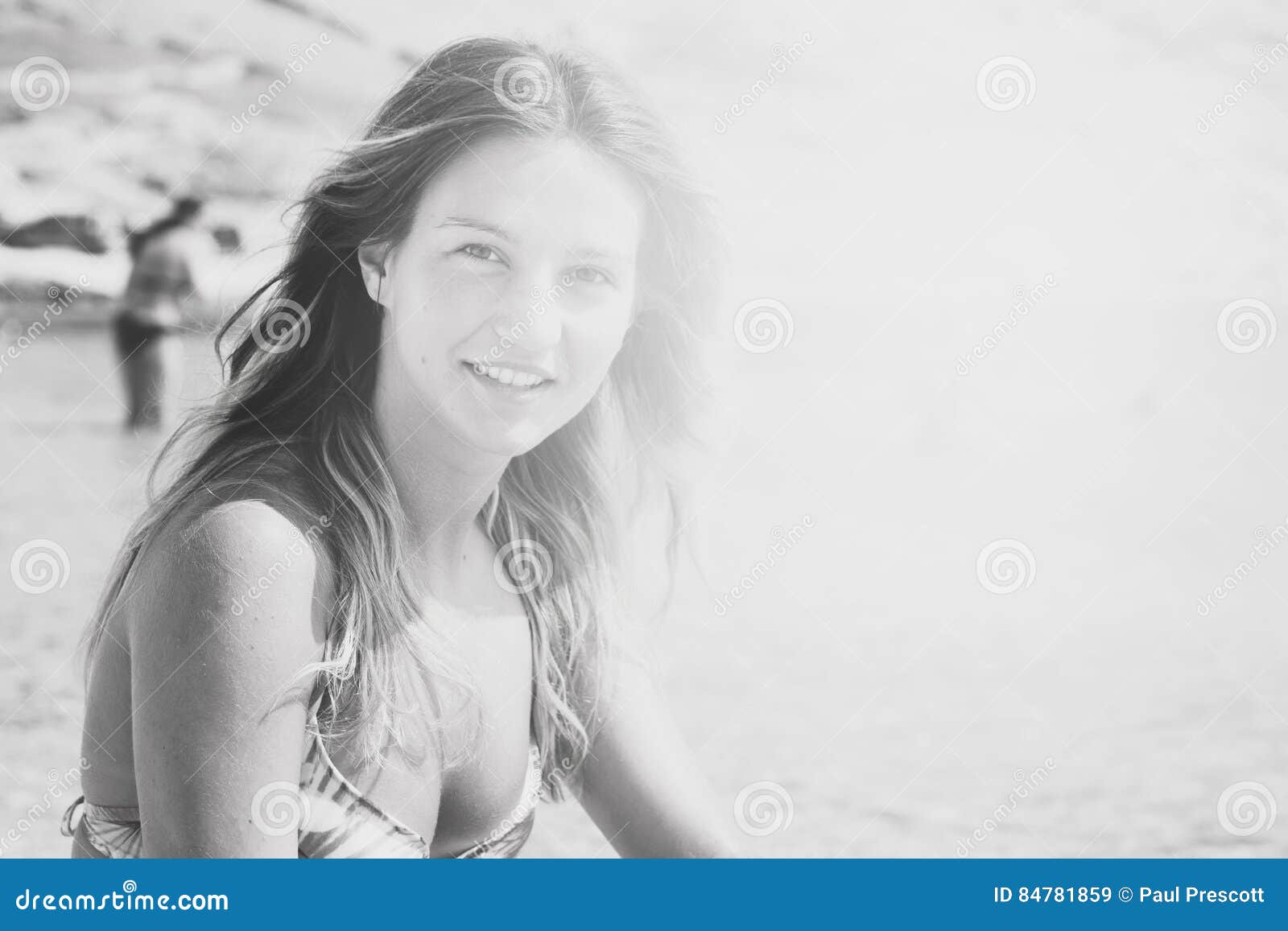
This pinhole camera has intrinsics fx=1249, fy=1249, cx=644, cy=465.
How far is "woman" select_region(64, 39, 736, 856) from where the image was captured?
5.32 feet

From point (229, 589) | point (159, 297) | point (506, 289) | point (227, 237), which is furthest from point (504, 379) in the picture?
point (227, 237)

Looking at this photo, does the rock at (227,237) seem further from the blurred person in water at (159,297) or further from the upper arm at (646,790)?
the upper arm at (646,790)

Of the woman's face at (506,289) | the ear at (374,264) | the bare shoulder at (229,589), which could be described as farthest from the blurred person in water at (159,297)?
the bare shoulder at (229,589)

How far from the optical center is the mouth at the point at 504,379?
6.30ft

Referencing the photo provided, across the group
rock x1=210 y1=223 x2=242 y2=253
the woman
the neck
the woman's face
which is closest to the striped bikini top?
the woman

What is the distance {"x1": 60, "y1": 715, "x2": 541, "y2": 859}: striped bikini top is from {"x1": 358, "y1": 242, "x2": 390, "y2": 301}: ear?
71 centimetres

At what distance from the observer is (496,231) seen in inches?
73.6

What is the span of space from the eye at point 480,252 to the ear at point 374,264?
18cm

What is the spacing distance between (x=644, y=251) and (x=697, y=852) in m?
1.04

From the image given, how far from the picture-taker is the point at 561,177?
6.38 ft

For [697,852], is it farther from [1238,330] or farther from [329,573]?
[1238,330]

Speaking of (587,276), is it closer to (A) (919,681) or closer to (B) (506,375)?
(B) (506,375)

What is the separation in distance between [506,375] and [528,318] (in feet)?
0.32

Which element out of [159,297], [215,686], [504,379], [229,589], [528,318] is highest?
[528,318]
